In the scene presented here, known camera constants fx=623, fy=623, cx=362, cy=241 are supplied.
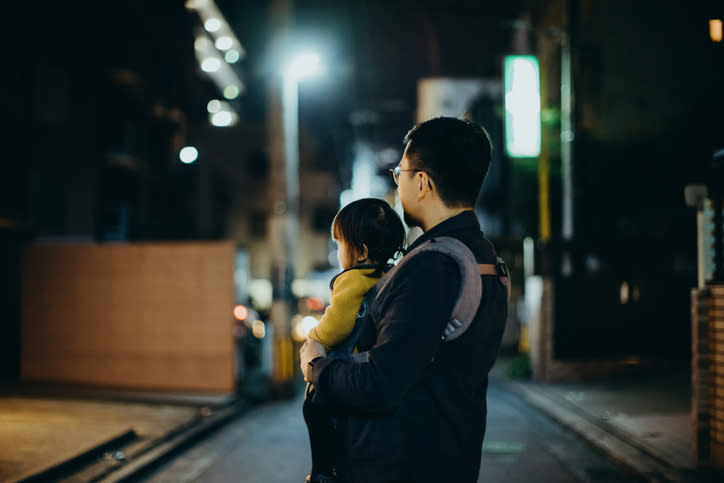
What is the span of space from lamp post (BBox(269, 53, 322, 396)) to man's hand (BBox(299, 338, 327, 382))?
9.41m

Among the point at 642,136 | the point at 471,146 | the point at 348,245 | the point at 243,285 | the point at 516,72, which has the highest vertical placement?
the point at 516,72

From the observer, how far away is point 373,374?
172 cm

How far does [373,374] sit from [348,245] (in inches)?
28.3

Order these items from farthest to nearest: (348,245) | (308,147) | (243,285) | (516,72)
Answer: (308,147)
(516,72)
(243,285)
(348,245)

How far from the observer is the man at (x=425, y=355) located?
171 centimetres

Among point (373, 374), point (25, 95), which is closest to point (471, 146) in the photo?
point (373, 374)

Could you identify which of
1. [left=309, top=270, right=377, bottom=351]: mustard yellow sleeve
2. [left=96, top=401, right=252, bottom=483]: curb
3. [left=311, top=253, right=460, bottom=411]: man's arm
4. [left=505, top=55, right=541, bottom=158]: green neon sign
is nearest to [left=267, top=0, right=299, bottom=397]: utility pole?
[left=96, top=401, right=252, bottom=483]: curb

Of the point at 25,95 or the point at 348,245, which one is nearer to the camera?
the point at 348,245

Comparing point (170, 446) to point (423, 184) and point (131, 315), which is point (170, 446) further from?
point (423, 184)

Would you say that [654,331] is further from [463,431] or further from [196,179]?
[196,179]

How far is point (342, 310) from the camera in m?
2.14

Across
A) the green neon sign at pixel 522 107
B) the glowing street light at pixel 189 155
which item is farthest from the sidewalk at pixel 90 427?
the green neon sign at pixel 522 107

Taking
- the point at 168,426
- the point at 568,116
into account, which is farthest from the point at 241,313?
the point at 568,116

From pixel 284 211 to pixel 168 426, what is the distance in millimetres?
4764
